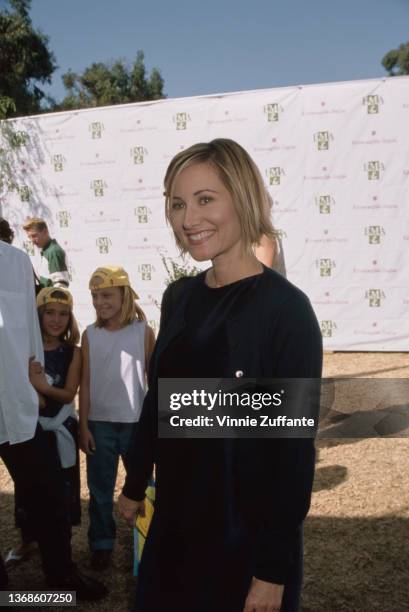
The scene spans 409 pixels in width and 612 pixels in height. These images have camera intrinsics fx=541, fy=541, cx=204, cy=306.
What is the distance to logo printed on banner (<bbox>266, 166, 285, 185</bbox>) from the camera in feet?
29.7

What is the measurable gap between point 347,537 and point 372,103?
7.08m

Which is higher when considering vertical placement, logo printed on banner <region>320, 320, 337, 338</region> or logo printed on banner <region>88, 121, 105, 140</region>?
logo printed on banner <region>88, 121, 105, 140</region>

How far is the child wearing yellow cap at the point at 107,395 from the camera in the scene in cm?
324

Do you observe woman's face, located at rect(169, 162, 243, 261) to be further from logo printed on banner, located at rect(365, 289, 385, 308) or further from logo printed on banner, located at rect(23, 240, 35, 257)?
logo printed on banner, located at rect(23, 240, 35, 257)

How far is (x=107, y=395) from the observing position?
10.7 feet

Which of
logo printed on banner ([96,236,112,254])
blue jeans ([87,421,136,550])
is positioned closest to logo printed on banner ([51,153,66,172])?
logo printed on banner ([96,236,112,254])

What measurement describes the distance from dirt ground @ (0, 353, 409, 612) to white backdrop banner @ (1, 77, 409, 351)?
4181 mm

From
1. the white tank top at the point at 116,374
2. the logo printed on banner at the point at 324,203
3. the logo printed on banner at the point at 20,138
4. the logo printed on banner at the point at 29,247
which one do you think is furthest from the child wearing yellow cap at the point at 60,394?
the logo printed on banner at the point at 20,138

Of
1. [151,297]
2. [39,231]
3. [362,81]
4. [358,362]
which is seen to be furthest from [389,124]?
[39,231]

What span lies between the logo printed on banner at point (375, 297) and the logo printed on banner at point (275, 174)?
2.40m

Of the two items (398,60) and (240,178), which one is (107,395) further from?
(398,60)

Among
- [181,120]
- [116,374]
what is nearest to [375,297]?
[181,120]

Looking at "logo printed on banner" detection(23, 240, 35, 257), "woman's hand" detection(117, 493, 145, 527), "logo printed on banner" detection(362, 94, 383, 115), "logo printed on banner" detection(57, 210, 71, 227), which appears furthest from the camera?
"logo printed on banner" detection(23, 240, 35, 257)

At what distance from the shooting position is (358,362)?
28.4 feet
